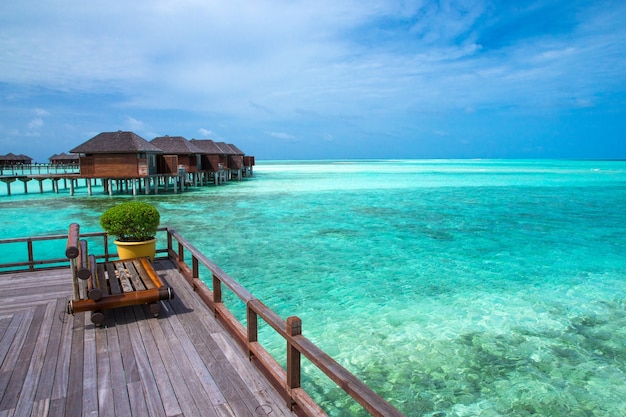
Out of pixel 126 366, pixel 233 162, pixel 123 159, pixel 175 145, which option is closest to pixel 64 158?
pixel 233 162

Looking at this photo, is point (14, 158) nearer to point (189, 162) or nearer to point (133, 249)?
point (189, 162)

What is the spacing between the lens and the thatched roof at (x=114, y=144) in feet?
103

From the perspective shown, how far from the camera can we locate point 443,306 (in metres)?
9.01

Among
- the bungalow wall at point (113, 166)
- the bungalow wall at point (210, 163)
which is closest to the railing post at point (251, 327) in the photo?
the bungalow wall at point (113, 166)

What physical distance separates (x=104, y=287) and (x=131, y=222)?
2.39 meters

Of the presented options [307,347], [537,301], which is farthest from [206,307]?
[537,301]

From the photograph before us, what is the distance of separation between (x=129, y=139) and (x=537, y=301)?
3066 centimetres

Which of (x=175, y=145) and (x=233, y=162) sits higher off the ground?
(x=175, y=145)

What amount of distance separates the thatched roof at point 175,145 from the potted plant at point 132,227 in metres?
33.1

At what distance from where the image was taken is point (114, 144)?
32.1 m

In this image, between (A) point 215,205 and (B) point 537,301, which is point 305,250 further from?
(A) point 215,205

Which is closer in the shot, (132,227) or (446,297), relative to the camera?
(132,227)

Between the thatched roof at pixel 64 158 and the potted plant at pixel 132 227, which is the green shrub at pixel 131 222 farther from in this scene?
the thatched roof at pixel 64 158

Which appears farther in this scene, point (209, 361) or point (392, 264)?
point (392, 264)
